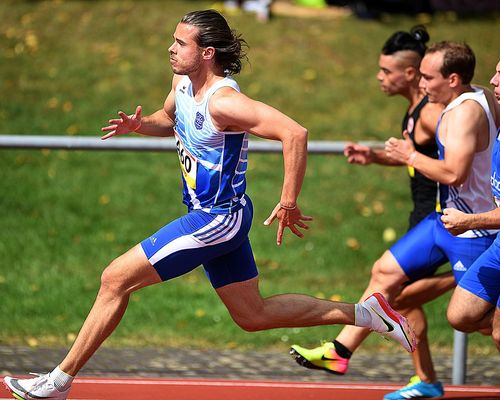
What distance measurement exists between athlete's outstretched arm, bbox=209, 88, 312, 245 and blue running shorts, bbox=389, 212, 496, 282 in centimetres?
127

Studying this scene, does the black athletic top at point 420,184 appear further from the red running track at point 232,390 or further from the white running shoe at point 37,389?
the white running shoe at point 37,389

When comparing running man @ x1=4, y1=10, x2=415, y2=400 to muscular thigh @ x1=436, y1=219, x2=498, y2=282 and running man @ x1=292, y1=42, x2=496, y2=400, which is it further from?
muscular thigh @ x1=436, y1=219, x2=498, y2=282

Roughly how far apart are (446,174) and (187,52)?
1.58 metres

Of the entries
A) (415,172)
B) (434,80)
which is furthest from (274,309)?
(434,80)

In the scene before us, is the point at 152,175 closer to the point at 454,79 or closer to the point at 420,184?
the point at 420,184

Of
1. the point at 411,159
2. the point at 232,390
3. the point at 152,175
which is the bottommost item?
the point at 232,390

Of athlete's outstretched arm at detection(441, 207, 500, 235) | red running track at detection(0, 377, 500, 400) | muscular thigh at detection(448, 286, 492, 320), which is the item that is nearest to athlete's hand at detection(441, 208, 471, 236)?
athlete's outstretched arm at detection(441, 207, 500, 235)

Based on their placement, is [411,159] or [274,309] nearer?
[274,309]

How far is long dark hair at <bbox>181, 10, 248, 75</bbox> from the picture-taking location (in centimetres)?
526

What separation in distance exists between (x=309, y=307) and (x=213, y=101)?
50.5 inches

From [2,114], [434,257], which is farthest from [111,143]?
[2,114]

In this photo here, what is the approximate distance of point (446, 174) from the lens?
5688mm

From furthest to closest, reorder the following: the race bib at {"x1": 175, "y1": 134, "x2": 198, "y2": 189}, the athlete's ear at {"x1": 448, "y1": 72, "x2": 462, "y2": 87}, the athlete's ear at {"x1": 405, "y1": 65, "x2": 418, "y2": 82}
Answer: the athlete's ear at {"x1": 405, "y1": 65, "x2": 418, "y2": 82} → the athlete's ear at {"x1": 448, "y1": 72, "x2": 462, "y2": 87} → the race bib at {"x1": 175, "y1": 134, "x2": 198, "y2": 189}

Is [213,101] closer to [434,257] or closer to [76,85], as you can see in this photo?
[434,257]
